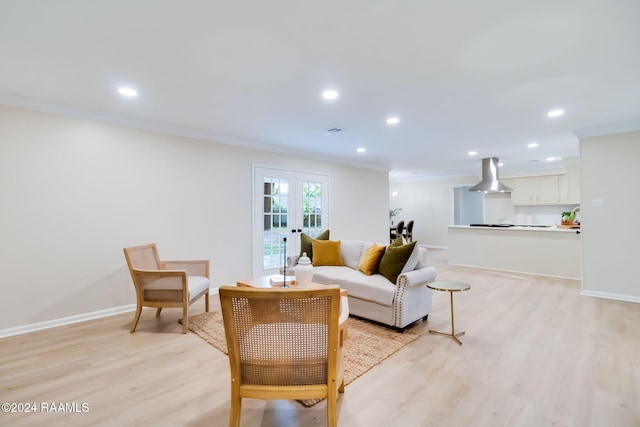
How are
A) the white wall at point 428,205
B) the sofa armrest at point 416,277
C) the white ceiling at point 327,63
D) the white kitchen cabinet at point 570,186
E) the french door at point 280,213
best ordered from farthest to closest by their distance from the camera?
the white wall at point 428,205, the white kitchen cabinet at point 570,186, the french door at point 280,213, the sofa armrest at point 416,277, the white ceiling at point 327,63

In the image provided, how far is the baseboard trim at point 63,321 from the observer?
302cm

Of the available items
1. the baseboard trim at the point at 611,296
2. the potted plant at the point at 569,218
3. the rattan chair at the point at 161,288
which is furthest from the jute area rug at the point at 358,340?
the potted plant at the point at 569,218

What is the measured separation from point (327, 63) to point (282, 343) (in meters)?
2.01

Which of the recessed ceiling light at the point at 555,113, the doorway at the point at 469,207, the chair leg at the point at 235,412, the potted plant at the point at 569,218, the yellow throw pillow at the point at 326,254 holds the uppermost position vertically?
the recessed ceiling light at the point at 555,113

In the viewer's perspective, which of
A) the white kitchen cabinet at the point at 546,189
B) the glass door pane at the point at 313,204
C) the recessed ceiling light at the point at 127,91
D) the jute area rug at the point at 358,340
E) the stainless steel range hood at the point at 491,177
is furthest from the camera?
the white kitchen cabinet at the point at 546,189

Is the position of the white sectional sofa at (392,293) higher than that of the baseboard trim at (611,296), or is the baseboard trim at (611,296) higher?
the white sectional sofa at (392,293)

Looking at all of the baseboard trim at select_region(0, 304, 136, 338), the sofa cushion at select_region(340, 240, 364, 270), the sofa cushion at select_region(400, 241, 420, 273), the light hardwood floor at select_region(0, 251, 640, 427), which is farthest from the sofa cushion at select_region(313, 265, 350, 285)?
the baseboard trim at select_region(0, 304, 136, 338)

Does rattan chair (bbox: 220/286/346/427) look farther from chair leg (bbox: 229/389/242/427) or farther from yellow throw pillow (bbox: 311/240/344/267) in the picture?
yellow throw pillow (bbox: 311/240/344/267)

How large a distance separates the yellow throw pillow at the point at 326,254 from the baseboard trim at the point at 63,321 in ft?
7.81

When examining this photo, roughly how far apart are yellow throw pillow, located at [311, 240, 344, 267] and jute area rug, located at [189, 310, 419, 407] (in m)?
0.86

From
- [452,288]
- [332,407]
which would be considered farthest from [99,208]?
[452,288]

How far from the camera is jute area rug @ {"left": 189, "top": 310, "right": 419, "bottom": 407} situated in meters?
2.38

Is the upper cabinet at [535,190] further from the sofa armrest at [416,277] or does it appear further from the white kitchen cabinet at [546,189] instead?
the sofa armrest at [416,277]

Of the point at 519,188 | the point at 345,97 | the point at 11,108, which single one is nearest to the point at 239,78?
the point at 345,97
